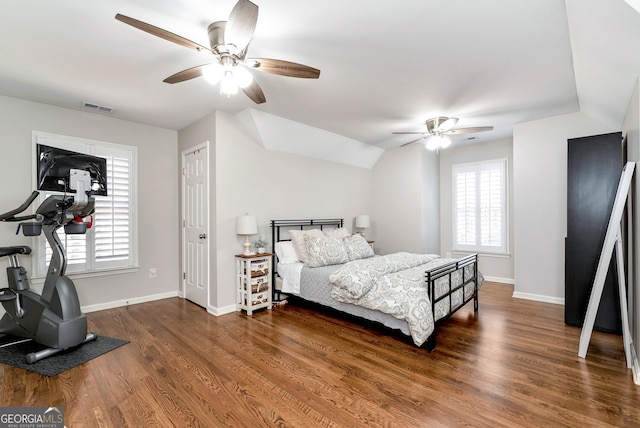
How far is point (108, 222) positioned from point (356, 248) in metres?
3.51

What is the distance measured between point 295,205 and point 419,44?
303 cm

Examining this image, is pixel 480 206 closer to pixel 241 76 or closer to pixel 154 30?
pixel 241 76

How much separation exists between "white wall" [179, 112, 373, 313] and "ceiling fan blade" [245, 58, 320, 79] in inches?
75.0

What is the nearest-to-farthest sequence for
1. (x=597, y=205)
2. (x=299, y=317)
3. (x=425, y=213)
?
1. (x=597, y=205)
2. (x=299, y=317)
3. (x=425, y=213)

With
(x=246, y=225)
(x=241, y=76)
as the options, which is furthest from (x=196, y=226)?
(x=241, y=76)

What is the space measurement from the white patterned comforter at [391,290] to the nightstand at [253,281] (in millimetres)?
1112

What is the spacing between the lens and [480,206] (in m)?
5.69

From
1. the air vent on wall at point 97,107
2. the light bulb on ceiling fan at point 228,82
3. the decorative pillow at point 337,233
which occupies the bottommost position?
the decorative pillow at point 337,233

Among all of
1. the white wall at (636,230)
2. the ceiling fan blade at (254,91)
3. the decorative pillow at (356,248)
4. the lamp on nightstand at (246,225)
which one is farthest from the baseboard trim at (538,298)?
the ceiling fan blade at (254,91)

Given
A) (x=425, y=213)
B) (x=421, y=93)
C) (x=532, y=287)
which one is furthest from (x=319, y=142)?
(x=532, y=287)

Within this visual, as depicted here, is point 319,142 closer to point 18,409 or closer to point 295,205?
point 295,205

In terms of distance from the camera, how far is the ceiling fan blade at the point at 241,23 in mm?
1644

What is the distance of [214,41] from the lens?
217cm

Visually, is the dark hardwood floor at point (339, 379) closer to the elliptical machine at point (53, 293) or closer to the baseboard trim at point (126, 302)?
the elliptical machine at point (53, 293)
